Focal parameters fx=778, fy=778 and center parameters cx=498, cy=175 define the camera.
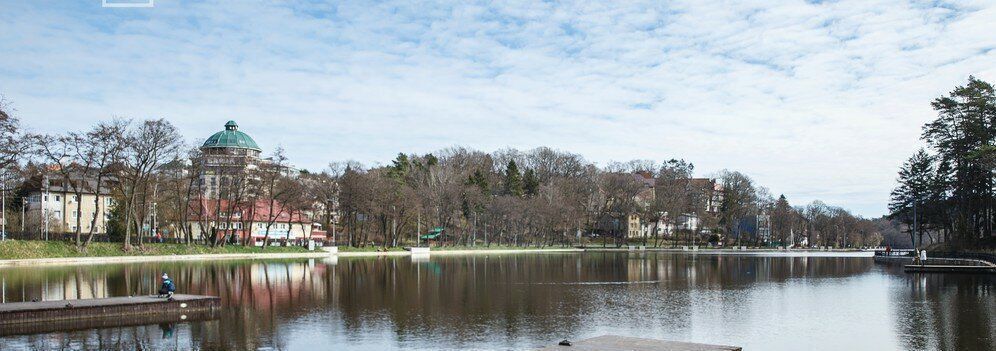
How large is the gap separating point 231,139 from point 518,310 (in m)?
112

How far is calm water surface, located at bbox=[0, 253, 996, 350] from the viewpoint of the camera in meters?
22.4

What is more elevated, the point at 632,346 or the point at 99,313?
the point at 99,313

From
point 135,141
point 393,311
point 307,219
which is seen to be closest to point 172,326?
point 393,311

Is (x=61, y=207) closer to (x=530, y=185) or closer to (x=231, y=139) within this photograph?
(x=231, y=139)

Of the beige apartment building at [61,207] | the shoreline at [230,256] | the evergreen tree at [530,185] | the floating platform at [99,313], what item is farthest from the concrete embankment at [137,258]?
the evergreen tree at [530,185]

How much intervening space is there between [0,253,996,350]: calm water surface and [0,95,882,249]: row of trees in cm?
1562

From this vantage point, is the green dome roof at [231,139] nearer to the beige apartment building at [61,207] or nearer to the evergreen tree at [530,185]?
the beige apartment building at [61,207]

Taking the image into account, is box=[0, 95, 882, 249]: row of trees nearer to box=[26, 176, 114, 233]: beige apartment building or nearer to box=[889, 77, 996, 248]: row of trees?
box=[26, 176, 114, 233]: beige apartment building

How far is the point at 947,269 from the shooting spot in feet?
196

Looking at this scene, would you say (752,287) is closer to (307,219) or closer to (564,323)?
(564,323)

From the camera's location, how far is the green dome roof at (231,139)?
428ft

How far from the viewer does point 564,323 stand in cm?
2634

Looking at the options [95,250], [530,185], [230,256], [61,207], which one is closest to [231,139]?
[61,207]

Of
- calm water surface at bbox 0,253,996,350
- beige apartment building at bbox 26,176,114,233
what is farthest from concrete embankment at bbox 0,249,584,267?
beige apartment building at bbox 26,176,114,233
